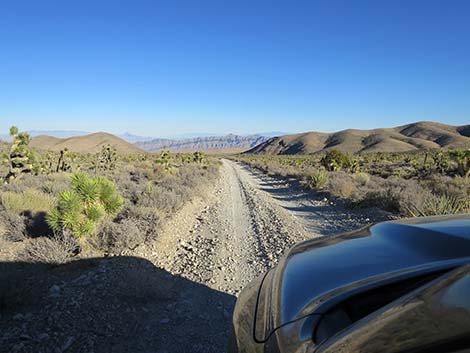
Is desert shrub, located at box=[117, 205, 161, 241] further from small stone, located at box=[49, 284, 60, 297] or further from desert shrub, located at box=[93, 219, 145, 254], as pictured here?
small stone, located at box=[49, 284, 60, 297]

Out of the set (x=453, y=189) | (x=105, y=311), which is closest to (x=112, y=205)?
(x=105, y=311)

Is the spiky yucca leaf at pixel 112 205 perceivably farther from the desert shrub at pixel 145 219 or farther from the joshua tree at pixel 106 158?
the joshua tree at pixel 106 158

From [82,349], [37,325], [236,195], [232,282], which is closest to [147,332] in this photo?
[82,349]

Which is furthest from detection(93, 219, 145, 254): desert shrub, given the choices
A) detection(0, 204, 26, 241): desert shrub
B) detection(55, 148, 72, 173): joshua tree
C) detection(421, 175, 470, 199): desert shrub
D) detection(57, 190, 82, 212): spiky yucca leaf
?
detection(55, 148, 72, 173): joshua tree

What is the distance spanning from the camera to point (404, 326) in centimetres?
123

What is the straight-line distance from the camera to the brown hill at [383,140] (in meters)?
113

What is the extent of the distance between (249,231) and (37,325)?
211 inches

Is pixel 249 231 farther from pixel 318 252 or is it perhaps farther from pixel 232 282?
pixel 318 252

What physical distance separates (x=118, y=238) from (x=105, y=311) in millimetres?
2298

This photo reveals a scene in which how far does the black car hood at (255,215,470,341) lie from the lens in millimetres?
1696

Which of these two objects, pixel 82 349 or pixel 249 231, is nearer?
pixel 82 349

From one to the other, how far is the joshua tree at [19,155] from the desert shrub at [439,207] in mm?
13080

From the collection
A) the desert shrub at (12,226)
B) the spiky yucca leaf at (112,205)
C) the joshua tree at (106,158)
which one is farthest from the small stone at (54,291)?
the joshua tree at (106,158)

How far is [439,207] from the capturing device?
27.5ft
